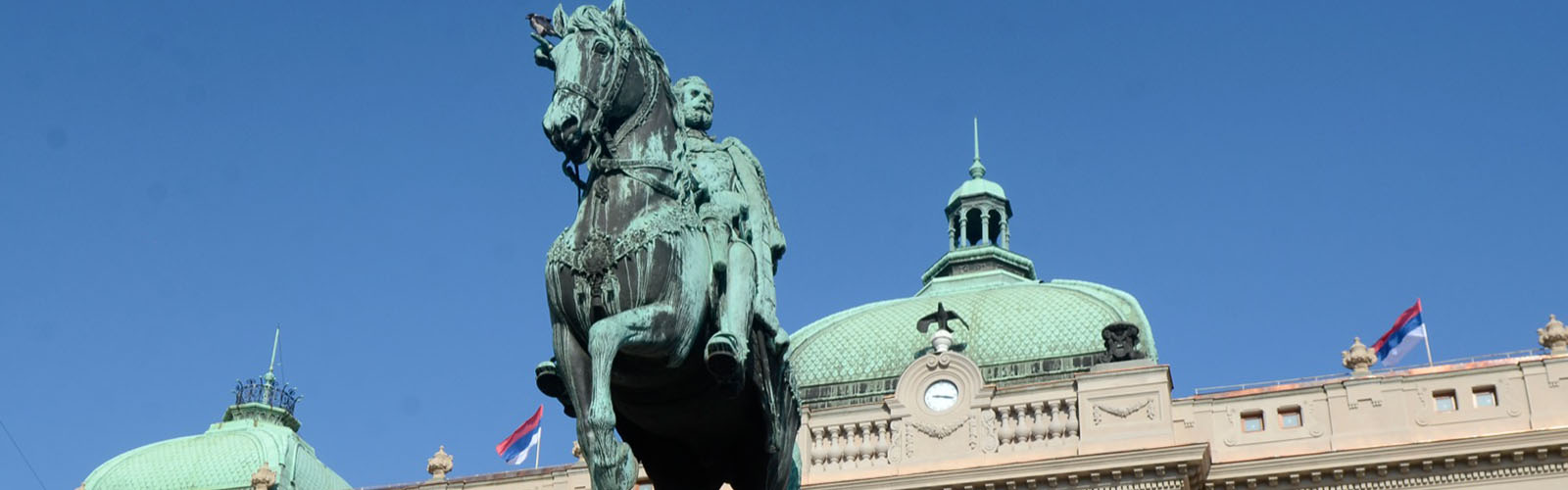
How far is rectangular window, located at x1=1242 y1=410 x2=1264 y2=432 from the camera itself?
39.6 meters

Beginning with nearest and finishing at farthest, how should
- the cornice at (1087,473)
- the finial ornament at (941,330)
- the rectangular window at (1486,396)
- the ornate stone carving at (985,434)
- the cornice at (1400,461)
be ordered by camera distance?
1. the cornice at (1400,461)
2. the cornice at (1087,473)
3. the rectangular window at (1486,396)
4. the ornate stone carving at (985,434)
5. the finial ornament at (941,330)

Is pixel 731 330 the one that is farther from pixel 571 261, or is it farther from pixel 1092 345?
pixel 1092 345

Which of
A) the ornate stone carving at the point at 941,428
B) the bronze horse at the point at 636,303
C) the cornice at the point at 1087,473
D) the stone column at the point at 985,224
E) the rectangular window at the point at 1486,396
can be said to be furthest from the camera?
the stone column at the point at 985,224

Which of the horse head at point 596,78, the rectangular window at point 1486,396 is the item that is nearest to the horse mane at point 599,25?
the horse head at point 596,78

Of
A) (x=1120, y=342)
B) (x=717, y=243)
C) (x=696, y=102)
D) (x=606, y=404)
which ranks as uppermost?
(x=1120, y=342)

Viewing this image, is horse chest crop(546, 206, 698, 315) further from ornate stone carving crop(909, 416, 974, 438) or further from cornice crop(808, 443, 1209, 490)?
ornate stone carving crop(909, 416, 974, 438)

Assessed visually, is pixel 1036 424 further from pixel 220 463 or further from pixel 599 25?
pixel 599 25

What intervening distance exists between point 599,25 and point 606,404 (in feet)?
6.42

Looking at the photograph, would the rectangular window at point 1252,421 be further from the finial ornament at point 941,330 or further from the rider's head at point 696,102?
the rider's head at point 696,102

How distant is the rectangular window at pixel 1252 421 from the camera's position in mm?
39594

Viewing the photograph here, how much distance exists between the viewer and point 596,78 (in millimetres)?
10266

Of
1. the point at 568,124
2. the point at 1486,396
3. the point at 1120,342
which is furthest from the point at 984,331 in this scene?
the point at 568,124

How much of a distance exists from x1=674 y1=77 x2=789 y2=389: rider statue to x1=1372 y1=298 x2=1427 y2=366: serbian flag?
1266 inches

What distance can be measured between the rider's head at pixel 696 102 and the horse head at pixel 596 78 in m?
0.55
